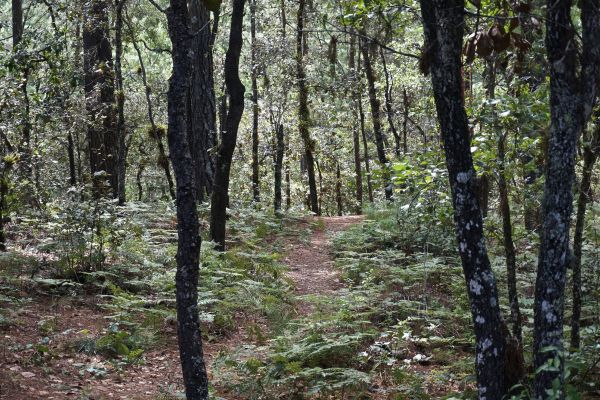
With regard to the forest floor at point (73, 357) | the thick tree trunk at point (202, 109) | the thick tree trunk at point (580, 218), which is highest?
the thick tree trunk at point (202, 109)

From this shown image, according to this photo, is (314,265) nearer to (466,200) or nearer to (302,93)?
(466,200)

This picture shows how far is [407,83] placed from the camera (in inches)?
1009

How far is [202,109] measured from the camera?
54.2 ft

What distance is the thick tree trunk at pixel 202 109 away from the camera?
15.7 m

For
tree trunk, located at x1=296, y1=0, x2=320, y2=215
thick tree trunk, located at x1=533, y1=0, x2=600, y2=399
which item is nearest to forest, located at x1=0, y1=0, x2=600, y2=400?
thick tree trunk, located at x1=533, y1=0, x2=600, y2=399

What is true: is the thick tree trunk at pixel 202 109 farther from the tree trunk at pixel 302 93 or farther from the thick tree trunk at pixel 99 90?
the tree trunk at pixel 302 93

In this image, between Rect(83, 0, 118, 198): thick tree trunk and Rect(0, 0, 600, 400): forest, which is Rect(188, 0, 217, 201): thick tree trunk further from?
Rect(83, 0, 118, 198): thick tree trunk

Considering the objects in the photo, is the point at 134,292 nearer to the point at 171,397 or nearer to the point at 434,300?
the point at 171,397

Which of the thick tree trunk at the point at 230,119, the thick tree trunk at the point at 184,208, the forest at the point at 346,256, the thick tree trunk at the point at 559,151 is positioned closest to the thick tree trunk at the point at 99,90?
the forest at the point at 346,256

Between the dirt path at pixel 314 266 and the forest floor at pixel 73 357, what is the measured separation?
1.53 m

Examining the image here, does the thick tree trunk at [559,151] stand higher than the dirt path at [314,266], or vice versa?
the thick tree trunk at [559,151]

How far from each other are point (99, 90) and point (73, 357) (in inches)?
460

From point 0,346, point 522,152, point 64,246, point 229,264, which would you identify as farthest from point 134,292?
point 522,152

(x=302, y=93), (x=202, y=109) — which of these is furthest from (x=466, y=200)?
(x=302, y=93)
